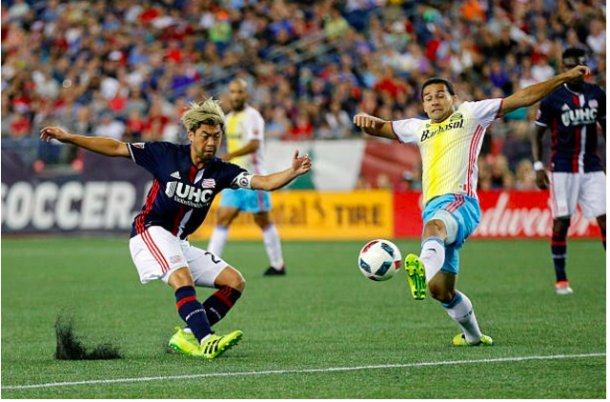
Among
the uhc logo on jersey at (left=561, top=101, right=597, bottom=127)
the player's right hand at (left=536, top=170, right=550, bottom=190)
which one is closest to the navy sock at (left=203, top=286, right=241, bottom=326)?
the player's right hand at (left=536, top=170, right=550, bottom=190)

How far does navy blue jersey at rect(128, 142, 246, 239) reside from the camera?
8617 millimetres

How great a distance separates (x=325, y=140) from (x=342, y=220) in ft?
5.37

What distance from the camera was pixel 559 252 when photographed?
42.7 feet

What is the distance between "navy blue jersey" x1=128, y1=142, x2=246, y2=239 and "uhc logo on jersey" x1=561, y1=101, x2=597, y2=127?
5.13m

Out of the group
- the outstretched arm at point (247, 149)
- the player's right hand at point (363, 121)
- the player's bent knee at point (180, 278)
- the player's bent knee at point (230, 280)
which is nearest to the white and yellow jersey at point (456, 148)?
the player's right hand at point (363, 121)

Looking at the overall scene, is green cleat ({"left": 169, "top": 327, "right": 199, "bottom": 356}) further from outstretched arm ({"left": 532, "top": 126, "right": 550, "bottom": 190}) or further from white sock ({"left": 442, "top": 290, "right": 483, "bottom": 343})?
outstretched arm ({"left": 532, "top": 126, "right": 550, "bottom": 190})

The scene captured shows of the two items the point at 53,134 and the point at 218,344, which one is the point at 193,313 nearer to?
the point at 218,344

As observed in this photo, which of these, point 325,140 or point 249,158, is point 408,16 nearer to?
point 325,140

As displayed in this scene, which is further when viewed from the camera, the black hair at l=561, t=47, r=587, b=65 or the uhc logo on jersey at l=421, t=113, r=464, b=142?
the black hair at l=561, t=47, r=587, b=65

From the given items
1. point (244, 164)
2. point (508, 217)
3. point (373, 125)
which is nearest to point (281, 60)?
point (508, 217)

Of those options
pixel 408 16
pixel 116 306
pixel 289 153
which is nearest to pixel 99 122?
pixel 289 153

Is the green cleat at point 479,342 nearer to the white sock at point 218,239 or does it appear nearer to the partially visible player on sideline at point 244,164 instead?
the partially visible player on sideline at point 244,164

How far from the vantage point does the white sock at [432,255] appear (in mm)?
7949

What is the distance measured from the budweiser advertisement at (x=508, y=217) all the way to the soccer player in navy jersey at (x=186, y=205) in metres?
13.8
